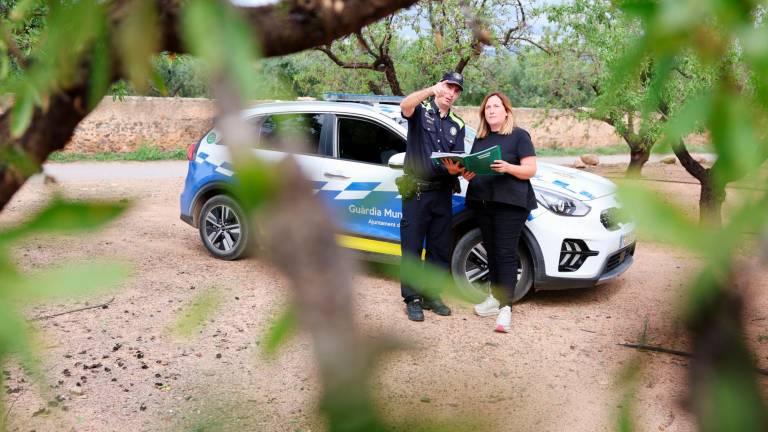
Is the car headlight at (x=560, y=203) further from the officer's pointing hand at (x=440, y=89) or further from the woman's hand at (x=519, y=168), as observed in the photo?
the officer's pointing hand at (x=440, y=89)

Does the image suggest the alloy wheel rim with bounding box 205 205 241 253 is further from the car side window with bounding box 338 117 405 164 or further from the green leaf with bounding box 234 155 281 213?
the green leaf with bounding box 234 155 281 213

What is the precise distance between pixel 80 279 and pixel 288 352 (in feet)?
0.55

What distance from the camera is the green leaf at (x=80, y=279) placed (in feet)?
1.56

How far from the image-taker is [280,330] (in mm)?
449

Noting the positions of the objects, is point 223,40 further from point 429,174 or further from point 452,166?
point 429,174

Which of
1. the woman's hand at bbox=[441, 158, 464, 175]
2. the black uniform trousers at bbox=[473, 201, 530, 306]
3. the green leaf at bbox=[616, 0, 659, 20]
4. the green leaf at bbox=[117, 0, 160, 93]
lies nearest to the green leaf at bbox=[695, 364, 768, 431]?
the green leaf at bbox=[616, 0, 659, 20]

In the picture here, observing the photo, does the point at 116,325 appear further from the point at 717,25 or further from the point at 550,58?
the point at 550,58

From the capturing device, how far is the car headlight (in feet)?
19.4

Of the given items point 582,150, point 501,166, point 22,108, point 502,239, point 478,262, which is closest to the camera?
point 22,108

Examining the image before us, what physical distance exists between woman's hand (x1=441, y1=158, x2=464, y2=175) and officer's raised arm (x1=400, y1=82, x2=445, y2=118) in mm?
464

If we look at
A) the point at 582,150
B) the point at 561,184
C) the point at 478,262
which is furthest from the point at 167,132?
the point at 582,150

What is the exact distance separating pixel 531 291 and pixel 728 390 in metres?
6.34

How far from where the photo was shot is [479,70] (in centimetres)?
1424

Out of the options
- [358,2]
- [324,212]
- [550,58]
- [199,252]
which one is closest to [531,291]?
[199,252]
